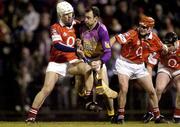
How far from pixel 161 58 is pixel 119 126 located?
2863 millimetres

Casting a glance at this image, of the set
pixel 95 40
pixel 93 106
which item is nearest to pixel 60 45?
pixel 95 40

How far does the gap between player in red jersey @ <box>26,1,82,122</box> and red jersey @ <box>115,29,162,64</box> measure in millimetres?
1109

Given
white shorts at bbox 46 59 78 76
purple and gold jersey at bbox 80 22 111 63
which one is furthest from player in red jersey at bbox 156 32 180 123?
white shorts at bbox 46 59 78 76

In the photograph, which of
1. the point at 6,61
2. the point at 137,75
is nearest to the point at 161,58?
the point at 137,75

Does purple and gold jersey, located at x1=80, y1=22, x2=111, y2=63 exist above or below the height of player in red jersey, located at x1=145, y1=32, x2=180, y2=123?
above

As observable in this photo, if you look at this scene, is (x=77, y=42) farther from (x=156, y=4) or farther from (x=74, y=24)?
(x=156, y=4)

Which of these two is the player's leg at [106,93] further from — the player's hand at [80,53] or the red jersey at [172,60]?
the red jersey at [172,60]

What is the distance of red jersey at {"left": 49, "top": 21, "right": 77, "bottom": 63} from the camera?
16719 mm

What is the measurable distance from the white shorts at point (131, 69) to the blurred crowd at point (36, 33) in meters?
3.73

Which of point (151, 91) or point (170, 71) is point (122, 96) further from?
point (170, 71)

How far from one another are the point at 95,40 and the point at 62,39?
2.74ft

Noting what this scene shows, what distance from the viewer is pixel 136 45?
691 inches

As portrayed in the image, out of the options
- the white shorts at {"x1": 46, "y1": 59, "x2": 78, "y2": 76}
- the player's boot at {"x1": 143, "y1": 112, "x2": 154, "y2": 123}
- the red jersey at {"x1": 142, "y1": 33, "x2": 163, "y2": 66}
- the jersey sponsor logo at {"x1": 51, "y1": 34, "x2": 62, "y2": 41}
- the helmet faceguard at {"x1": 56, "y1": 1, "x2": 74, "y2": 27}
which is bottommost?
the player's boot at {"x1": 143, "y1": 112, "x2": 154, "y2": 123}

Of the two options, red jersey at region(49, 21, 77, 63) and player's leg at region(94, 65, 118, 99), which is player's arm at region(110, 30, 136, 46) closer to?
player's leg at region(94, 65, 118, 99)
